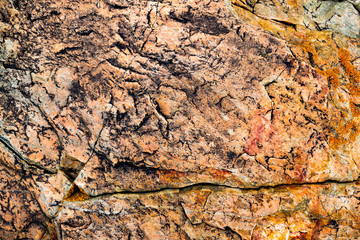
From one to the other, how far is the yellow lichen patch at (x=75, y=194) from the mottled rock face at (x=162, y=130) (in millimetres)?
15

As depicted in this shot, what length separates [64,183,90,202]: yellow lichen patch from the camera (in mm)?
2873

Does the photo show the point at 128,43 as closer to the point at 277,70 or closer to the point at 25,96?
the point at 25,96

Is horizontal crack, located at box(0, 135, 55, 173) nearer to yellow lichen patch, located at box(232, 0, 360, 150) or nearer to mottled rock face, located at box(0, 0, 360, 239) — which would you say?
mottled rock face, located at box(0, 0, 360, 239)

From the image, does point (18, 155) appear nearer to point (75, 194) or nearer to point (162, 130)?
point (75, 194)

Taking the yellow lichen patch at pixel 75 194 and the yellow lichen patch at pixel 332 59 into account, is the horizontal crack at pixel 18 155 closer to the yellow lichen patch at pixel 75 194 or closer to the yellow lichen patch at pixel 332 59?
the yellow lichen patch at pixel 75 194

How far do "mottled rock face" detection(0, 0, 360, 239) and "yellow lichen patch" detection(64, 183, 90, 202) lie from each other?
0.05ft

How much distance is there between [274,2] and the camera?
324 cm

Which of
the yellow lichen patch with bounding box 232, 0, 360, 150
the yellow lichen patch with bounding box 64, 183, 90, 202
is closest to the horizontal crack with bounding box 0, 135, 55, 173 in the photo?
the yellow lichen patch with bounding box 64, 183, 90, 202

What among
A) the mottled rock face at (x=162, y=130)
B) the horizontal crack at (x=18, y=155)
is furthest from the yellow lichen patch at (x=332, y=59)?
the horizontal crack at (x=18, y=155)

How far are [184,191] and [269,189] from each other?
95cm

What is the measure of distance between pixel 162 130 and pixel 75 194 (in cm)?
123

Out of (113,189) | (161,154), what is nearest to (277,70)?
(161,154)

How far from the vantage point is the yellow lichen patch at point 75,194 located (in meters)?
2.87

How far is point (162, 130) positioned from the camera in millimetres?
2822
